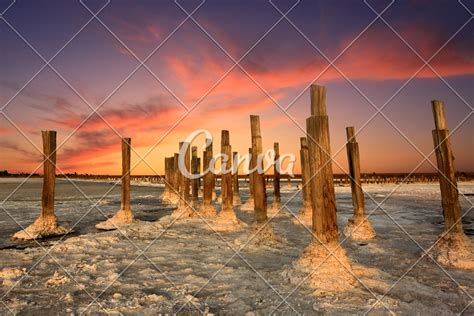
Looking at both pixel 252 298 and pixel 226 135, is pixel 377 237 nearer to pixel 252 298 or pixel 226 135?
pixel 226 135

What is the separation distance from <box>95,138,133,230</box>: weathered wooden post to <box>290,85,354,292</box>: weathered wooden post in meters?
7.42

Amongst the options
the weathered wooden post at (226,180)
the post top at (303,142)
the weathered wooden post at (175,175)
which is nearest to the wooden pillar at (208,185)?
the weathered wooden post at (226,180)

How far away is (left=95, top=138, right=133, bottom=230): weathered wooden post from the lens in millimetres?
11195

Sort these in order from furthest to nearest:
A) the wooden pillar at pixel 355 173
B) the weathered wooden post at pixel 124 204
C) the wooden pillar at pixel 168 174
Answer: the wooden pillar at pixel 168 174, the weathered wooden post at pixel 124 204, the wooden pillar at pixel 355 173

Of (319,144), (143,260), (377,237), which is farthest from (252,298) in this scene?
(377,237)

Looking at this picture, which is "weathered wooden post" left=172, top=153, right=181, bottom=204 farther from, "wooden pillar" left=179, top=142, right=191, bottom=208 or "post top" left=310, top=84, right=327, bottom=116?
"post top" left=310, top=84, right=327, bottom=116

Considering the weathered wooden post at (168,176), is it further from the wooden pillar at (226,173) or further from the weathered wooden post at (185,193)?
the wooden pillar at (226,173)

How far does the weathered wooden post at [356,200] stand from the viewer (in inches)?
378

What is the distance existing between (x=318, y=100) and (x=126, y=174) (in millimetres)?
8209

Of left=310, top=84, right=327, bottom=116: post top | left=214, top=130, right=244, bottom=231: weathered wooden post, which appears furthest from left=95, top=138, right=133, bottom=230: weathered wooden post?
left=310, top=84, right=327, bottom=116: post top

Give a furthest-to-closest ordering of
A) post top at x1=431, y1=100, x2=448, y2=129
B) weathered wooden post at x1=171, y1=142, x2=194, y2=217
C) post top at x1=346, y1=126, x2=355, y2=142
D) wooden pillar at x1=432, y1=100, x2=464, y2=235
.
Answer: weathered wooden post at x1=171, y1=142, x2=194, y2=217 → post top at x1=346, y1=126, x2=355, y2=142 → post top at x1=431, y1=100, x2=448, y2=129 → wooden pillar at x1=432, y1=100, x2=464, y2=235

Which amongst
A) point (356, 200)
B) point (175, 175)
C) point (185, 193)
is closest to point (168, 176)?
point (175, 175)

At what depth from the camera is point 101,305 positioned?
4.47 meters

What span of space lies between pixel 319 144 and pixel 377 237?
581cm
